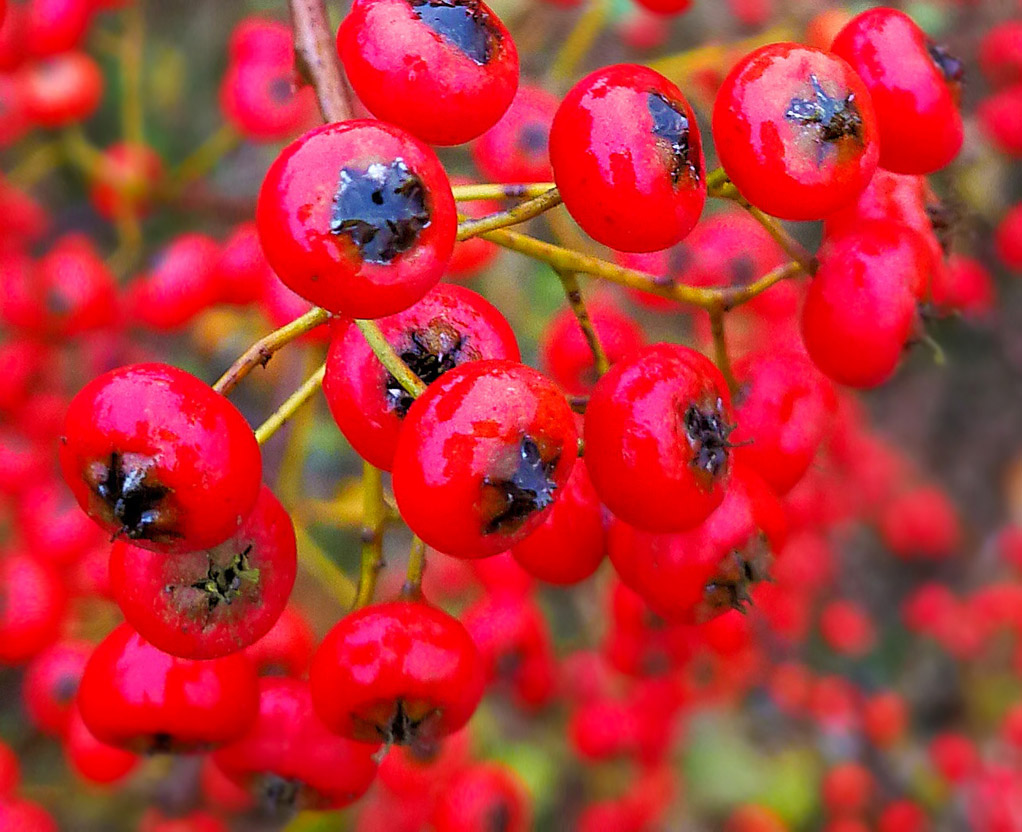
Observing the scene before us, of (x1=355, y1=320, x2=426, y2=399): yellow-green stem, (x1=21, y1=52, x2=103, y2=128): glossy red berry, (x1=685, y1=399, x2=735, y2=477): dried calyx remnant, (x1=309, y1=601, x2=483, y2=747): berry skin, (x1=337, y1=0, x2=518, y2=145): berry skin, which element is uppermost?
(x1=337, y1=0, x2=518, y2=145): berry skin

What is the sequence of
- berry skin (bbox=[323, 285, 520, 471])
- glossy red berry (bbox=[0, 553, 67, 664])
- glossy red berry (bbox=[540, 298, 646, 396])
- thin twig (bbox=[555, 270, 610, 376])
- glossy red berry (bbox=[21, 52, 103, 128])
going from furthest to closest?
glossy red berry (bbox=[21, 52, 103, 128])
glossy red berry (bbox=[0, 553, 67, 664])
glossy red berry (bbox=[540, 298, 646, 396])
thin twig (bbox=[555, 270, 610, 376])
berry skin (bbox=[323, 285, 520, 471])

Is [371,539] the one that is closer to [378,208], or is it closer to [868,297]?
[378,208]

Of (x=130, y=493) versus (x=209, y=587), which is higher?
(x=130, y=493)

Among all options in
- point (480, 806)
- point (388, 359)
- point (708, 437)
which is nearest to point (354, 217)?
point (388, 359)

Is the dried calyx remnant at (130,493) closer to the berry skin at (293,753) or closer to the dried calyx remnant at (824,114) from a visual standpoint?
the berry skin at (293,753)

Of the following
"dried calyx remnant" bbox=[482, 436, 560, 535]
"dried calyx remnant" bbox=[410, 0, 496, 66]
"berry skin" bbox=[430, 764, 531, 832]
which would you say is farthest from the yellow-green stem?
"berry skin" bbox=[430, 764, 531, 832]

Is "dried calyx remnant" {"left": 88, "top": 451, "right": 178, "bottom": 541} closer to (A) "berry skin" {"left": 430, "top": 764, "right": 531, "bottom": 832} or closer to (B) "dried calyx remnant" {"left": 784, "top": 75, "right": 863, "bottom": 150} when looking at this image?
(B) "dried calyx remnant" {"left": 784, "top": 75, "right": 863, "bottom": 150}
